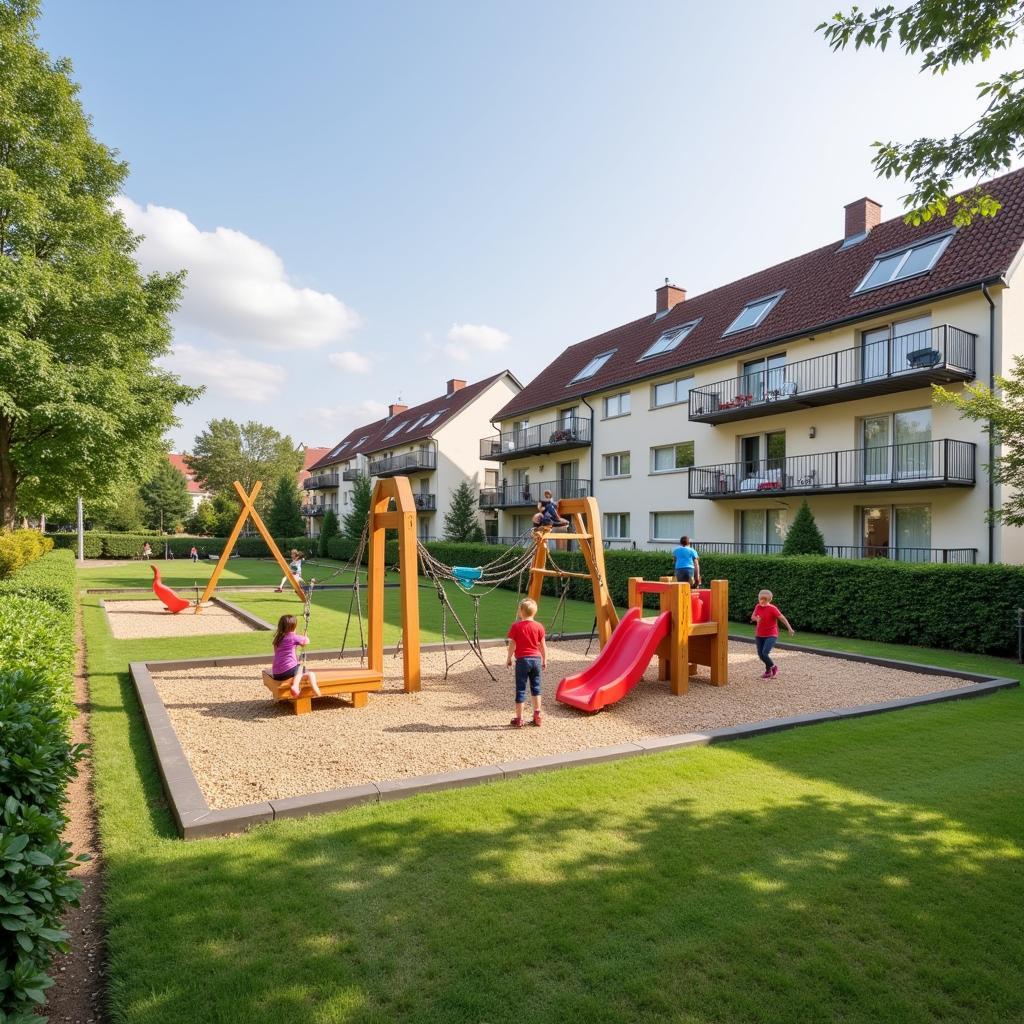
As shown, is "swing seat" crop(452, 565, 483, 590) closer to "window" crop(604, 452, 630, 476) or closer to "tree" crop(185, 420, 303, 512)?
"window" crop(604, 452, 630, 476)

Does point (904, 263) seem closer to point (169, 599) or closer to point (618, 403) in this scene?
point (618, 403)

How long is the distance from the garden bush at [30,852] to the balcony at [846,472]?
17.3m

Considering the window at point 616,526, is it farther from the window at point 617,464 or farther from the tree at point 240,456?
the tree at point 240,456

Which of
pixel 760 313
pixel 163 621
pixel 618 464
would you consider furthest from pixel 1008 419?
pixel 163 621

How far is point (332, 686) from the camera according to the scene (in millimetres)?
8305

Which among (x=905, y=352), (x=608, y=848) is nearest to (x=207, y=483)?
(x=905, y=352)

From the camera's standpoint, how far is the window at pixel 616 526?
2752 centimetres

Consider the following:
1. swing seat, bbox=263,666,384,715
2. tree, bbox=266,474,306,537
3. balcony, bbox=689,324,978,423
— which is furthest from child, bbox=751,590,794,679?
tree, bbox=266,474,306,537

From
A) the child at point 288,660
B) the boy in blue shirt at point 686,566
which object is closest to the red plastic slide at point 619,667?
the child at point 288,660

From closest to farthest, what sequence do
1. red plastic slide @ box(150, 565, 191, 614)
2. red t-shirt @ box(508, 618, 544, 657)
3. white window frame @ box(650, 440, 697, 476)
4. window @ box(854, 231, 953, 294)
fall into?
red t-shirt @ box(508, 618, 544, 657) → red plastic slide @ box(150, 565, 191, 614) → window @ box(854, 231, 953, 294) → white window frame @ box(650, 440, 697, 476)

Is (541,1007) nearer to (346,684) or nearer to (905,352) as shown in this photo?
(346,684)

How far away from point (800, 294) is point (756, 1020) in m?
23.1

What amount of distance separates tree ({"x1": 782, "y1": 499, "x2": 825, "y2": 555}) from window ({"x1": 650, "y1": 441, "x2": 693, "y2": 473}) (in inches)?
237

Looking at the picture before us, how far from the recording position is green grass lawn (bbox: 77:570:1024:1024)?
10.1 feet
